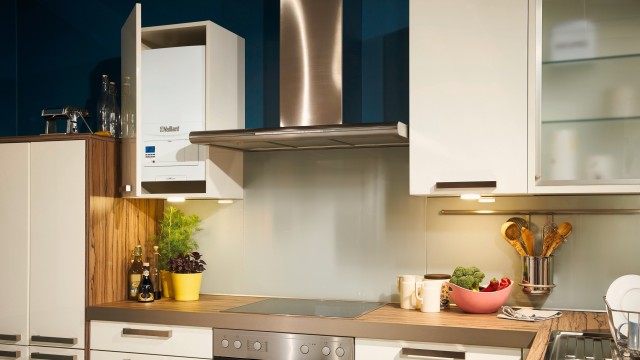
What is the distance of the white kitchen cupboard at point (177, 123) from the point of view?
11.0ft

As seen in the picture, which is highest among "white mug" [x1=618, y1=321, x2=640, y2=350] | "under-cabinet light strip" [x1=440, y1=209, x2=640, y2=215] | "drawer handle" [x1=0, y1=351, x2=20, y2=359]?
"under-cabinet light strip" [x1=440, y1=209, x2=640, y2=215]

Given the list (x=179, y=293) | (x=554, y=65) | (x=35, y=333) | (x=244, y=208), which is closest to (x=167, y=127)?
(x=244, y=208)

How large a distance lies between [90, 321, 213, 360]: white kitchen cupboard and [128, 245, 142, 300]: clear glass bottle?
236 millimetres

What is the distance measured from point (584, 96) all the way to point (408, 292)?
1080 mm

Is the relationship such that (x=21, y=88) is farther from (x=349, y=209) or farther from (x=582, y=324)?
(x=582, y=324)

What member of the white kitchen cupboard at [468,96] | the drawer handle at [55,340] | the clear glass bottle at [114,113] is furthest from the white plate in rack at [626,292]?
the clear glass bottle at [114,113]

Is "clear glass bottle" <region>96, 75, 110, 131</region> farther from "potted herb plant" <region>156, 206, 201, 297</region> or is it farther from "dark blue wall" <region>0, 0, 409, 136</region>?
"potted herb plant" <region>156, 206, 201, 297</region>

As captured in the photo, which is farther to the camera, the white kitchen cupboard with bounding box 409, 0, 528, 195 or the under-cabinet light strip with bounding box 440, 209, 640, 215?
the under-cabinet light strip with bounding box 440, 209, 640, 215

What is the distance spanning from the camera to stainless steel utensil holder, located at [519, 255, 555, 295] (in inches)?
118

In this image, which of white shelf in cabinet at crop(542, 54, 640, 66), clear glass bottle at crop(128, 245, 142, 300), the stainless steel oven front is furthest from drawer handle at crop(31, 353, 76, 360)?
white shelf in cabinet at crop(542, 54, 640, 66)

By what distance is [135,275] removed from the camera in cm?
347

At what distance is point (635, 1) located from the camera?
2.70 metres

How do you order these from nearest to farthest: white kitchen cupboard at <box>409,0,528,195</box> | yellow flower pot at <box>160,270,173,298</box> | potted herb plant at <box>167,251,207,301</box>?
white kitchen cupboard at <box>409,0,528,195</box> → potted herb plant at <box>167,251,207,301</box> → yellow flower pot at <box>160,270,173,298</box>

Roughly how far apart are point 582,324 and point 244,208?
1717 mm
